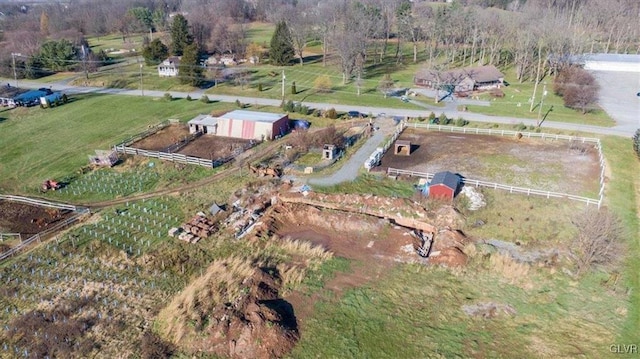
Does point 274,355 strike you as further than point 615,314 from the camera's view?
No

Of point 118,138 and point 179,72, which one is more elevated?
point 179,72

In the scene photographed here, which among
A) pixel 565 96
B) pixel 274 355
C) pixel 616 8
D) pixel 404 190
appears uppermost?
pixel 616 8

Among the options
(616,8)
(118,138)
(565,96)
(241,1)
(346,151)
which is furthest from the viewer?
(241,1)

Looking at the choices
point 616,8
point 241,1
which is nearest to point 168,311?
point 616,8

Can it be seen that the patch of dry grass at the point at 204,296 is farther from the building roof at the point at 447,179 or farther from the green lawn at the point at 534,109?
the green lawn at the point at 534,109

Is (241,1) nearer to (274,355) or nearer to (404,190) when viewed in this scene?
(404,190)

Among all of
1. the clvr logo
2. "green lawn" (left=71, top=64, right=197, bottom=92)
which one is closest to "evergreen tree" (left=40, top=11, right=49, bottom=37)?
"green lawn" (left=71, top=64, right=197, bottom=92)

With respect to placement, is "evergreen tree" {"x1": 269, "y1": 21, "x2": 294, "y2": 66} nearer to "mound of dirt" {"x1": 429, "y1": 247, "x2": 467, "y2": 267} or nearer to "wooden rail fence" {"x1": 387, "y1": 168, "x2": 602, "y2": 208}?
"wooden rail fence" {"x1": 387, "y1": 168, "x2": 602, "y2": 208}

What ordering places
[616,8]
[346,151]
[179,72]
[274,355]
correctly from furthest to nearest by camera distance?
[616,8]
[179,72]
[346,151]
[274,355]
